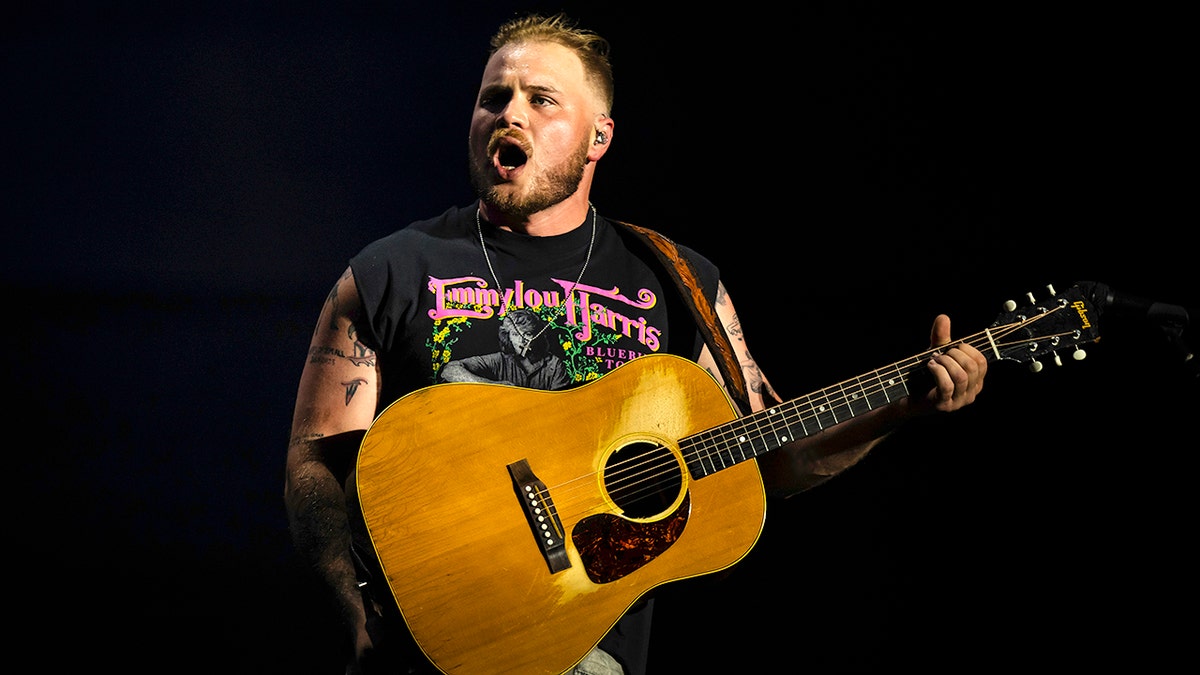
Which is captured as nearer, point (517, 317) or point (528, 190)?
point (517, 317)

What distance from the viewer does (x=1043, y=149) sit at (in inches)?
124

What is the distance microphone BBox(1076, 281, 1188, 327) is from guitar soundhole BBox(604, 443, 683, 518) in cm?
120

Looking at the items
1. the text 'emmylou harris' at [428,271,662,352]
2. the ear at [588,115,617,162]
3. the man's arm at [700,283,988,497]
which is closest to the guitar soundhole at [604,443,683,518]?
the man's arm at [700,283,988,497]

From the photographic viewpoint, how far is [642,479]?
2195 millimetres

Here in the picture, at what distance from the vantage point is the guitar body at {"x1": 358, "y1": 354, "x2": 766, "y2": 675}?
1.99 m

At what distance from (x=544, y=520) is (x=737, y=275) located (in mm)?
1840

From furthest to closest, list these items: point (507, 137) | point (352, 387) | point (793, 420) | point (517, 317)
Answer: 1. point (507, 137)
2. point (517, 317)
3. point (352, 387)
4. point (793, 420)

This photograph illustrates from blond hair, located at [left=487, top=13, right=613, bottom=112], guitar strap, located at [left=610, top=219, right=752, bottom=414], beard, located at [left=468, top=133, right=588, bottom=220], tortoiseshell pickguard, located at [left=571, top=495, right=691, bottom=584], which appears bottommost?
tortoiseshell pickguard, located at [left=571, top=495, right=691, bottom=584]

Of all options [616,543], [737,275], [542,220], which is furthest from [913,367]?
[737,275]

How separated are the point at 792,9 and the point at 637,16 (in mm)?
635

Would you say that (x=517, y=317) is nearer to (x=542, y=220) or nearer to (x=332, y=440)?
(x=542, y=220)

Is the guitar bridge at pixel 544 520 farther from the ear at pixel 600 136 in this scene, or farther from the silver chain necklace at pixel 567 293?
the ear at pixel 600 136

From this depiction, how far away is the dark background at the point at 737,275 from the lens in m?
3.02

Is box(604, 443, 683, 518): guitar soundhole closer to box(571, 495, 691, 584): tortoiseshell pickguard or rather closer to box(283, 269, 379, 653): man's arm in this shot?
box(571, 495, 691, 584): tortoiseshell pickguard
